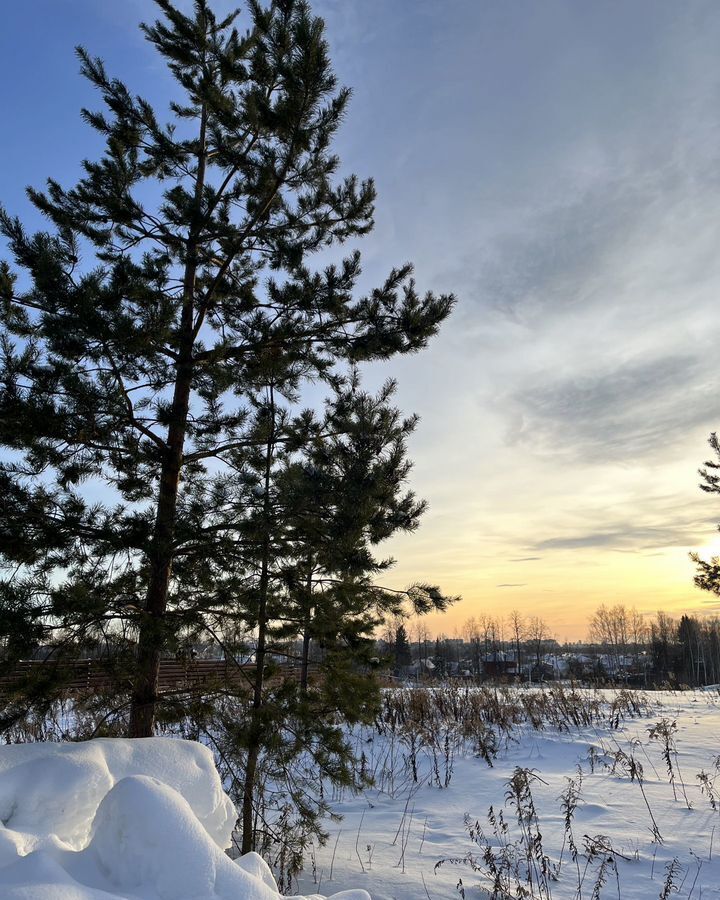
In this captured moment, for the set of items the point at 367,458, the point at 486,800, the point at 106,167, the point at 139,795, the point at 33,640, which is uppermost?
the point at 106,167

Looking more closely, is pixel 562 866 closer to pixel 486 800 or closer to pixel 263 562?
pixel 486 800

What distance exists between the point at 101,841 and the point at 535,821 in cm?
434

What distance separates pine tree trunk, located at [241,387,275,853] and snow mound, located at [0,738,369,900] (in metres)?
1.37

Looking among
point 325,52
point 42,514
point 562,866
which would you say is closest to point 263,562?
point 42,514

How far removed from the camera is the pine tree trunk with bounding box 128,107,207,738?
4035 mm

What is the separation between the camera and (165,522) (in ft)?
13.8

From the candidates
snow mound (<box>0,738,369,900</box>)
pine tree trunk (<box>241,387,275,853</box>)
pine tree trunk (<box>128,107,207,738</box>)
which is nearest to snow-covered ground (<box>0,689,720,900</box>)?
snow mound (<box>0,738,369,900</box>)

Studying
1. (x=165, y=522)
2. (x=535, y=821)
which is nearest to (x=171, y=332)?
(x=165, y=522)

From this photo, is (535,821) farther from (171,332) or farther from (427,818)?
(171,332)

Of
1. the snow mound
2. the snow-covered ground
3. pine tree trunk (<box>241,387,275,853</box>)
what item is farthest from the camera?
pine tree trunk (<box>241,387,275,853</box>)

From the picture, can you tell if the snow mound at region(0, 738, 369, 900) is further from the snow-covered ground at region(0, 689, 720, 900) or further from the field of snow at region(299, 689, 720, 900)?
the field of snow at region(299, 689, 720, 900)

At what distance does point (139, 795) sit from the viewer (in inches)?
84.3

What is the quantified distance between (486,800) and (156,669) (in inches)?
162

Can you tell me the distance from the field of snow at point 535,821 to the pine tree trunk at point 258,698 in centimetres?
64
